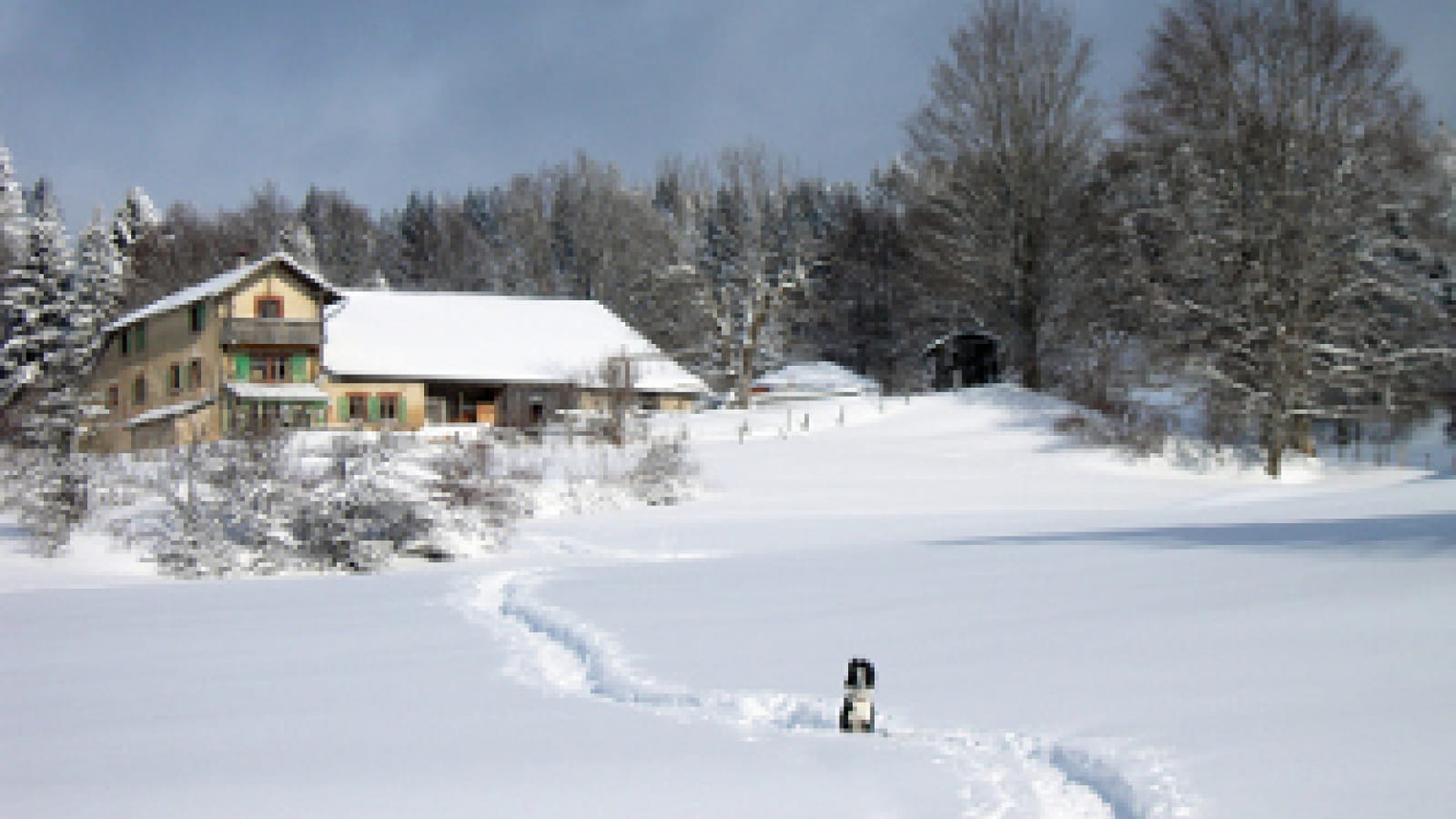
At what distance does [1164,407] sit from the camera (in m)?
45.4

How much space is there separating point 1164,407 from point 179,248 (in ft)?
190

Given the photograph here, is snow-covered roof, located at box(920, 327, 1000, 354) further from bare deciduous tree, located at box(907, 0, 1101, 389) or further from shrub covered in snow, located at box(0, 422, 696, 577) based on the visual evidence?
shrub covered in snow, located at box(0, 422, 696, 577)

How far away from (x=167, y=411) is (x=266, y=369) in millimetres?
4306

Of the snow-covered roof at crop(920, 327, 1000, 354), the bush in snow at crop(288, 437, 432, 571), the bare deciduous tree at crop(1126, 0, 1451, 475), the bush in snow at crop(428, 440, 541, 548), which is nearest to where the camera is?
the bush in snow at crop(288, 437, 432, 571)

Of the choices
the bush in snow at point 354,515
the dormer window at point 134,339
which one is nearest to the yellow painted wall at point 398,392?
the dormer window at point 134,339

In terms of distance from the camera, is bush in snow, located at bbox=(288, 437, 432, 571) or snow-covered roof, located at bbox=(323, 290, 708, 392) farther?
snow-covered roof, located at bbox=(323, 290, 708, 392)

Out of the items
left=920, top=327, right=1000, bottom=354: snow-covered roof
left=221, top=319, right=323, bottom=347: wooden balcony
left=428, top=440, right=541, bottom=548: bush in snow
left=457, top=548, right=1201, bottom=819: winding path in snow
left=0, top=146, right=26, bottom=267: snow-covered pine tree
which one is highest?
left=0, top=146, right=26, bottom=267: snow-covered pine tree

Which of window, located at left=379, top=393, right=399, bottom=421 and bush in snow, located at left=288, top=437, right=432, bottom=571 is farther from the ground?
window, located at left=379, top=393, right=399, bottom=421

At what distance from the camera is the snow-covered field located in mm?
6664

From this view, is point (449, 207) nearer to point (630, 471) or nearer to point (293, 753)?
point (630, 471)

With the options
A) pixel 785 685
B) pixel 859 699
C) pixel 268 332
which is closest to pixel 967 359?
pixel 268 332

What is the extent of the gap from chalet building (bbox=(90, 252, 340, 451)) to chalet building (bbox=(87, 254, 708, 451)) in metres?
0.05

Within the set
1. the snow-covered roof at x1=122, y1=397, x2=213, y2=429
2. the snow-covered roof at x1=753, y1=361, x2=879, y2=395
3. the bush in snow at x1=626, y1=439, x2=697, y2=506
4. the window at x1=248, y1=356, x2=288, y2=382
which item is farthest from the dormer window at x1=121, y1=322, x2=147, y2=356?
the snow-covered roof at x1=753, y1=361, x2=879, y2=395

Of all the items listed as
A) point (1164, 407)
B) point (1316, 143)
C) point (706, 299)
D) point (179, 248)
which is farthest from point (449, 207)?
point (1316, 143)
